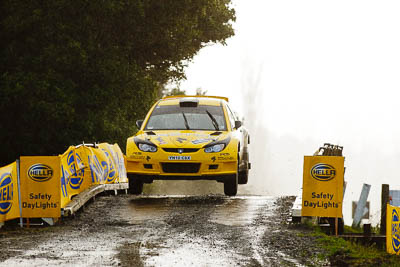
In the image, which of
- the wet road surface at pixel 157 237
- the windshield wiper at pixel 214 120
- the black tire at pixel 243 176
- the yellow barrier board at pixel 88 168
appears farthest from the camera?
the black tire at pixel 243 176

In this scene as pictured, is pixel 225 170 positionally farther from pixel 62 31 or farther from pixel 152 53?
pixel 152 53

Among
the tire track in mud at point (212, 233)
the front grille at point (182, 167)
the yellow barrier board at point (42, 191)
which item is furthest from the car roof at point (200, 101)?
the yellow barrier board at point (42, 191)

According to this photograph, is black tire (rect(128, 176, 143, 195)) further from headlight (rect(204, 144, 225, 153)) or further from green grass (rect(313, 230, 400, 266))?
green grass (rect(313, 230, 400, 266))

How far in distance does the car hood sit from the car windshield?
39 centimetres

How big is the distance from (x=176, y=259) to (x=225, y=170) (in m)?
6.01

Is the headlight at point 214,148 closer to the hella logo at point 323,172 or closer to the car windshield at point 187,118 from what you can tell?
the car windshield at point 187,118

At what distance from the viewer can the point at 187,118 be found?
15719mm

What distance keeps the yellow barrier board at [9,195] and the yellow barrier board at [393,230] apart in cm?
577

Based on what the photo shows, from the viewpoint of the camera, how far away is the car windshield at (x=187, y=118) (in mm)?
15508

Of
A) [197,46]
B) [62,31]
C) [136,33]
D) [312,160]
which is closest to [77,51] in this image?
[62,31]

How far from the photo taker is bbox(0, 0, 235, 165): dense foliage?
81.8 feet

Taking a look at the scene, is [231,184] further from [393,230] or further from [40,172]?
[393,230]

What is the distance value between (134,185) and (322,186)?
494cm

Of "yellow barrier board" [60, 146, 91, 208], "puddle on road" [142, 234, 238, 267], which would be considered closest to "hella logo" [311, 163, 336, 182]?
"puddle on road" [142, 234, 238, 267]
